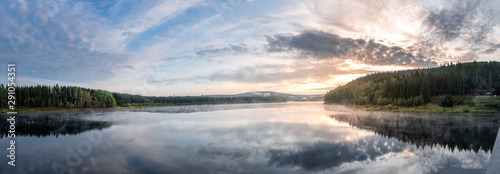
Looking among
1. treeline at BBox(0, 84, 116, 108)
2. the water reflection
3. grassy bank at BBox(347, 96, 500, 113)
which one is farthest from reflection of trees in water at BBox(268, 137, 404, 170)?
treeline at BBox(0, 84, 116, 108)

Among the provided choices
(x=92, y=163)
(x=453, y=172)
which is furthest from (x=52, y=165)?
(x=453, y=172)

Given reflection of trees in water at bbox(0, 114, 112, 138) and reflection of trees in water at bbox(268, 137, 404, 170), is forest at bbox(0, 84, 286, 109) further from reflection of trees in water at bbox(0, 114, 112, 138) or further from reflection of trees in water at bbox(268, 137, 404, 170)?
reflection of trees in water at bbox(268, 137, 404, 170)

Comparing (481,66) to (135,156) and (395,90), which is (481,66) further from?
(135,156)

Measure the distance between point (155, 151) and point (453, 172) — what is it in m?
15.8

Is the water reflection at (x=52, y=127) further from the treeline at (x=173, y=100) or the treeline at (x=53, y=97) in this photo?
the treeline at (x=173, y=100)

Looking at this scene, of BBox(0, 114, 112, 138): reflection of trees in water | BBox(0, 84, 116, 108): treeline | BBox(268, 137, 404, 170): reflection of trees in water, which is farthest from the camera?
BBox(0, 84, 116, 108): treeline

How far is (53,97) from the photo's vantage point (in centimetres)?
6919

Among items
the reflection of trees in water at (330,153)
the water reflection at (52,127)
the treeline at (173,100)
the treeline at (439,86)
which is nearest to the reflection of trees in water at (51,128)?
the water reflection at (52,127)

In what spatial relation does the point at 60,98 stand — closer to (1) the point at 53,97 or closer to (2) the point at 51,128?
(1) the point at 53,97

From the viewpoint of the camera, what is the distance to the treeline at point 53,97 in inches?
2582

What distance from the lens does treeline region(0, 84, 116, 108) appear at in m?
65.6

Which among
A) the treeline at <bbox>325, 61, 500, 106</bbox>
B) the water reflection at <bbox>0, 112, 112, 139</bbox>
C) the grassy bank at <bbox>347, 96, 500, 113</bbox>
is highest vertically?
the treeline at <bbox>325, 61, 500, 106</bbox>

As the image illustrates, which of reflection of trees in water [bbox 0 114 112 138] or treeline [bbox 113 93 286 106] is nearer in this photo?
reflection of trees in water [bbox 0 114 112 138]

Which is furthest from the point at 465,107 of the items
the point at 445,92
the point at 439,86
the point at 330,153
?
the point at 330,153
